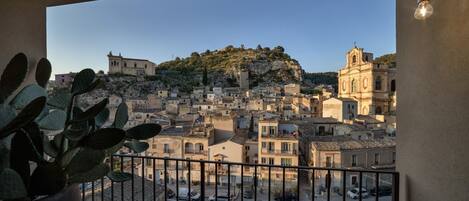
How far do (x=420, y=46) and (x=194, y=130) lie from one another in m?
5.98

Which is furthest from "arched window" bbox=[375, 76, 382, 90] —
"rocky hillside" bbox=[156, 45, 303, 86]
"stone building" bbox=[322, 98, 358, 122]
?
"rocky hillside" bbox=[156, 45, 303, 86]

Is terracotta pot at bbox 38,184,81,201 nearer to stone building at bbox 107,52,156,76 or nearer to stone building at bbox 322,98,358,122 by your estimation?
stone building at bbox 322,98,358,122

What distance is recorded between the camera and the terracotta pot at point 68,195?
94cm

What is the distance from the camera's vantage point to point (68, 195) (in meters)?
1.01

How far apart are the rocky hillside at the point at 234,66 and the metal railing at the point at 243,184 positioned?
13591 millimetres

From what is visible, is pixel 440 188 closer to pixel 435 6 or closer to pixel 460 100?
pixel 460 100

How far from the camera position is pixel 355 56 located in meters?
5.89

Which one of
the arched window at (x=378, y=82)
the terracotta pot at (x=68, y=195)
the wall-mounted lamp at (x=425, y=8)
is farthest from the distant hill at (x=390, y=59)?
the terracotta pot at (x=68, y=195)

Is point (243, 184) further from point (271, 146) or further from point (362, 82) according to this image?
point (362, 82)

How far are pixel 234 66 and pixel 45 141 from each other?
2158 cm

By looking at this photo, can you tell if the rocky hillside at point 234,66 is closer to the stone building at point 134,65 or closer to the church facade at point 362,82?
the stone building at point 134,65

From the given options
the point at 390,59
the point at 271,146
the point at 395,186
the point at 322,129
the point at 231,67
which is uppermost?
the point at 231,67

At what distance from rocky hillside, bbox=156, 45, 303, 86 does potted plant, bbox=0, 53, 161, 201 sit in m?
17.5

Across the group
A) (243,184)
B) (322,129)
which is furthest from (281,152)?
(243,184)
